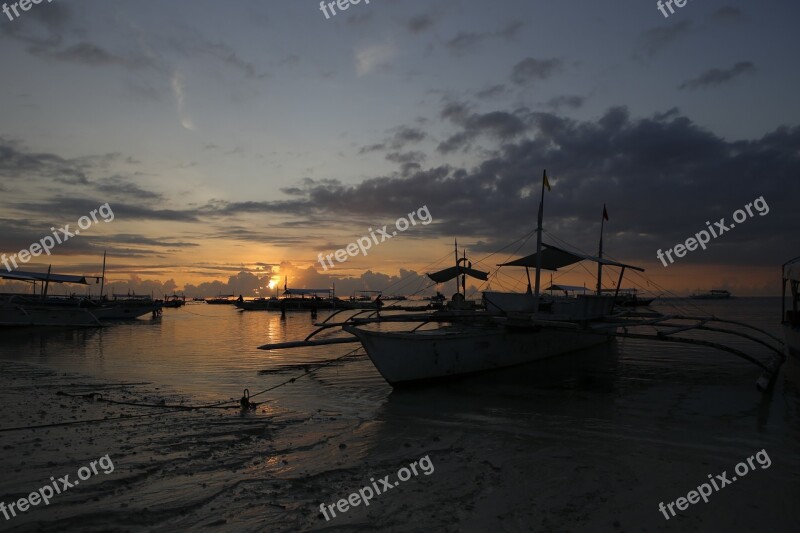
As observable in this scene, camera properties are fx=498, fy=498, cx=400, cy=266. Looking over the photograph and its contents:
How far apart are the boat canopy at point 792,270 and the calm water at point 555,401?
4.02 meters

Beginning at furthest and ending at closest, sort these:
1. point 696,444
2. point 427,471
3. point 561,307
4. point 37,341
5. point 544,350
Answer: point 37,341 < point 561,307 < point 544,350 < point 696,444 < point 427,471

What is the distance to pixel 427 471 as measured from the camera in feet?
23.5

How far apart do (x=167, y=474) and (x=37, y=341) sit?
88.1ft

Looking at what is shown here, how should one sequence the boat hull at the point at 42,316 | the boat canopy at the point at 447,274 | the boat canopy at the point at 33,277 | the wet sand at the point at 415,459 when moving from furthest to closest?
the boat canopy at the point at 33,277 < the boat hull at the point at 42,316 < the boat canopy at the point at 447,274 < the wet sand at the point at 415,459

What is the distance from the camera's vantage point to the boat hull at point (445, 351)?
512 inches

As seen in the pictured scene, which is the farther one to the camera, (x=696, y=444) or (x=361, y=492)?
(x=696, y=444)

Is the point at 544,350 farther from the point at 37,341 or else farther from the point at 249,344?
the point at 37,341

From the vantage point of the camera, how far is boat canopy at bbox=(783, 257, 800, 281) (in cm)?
2141

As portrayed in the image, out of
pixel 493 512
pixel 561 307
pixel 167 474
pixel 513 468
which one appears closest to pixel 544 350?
pixel 561 307

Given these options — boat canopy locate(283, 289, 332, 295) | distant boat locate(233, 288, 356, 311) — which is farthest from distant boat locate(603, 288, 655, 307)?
boat canopy locate(283, 289, 332, 295)

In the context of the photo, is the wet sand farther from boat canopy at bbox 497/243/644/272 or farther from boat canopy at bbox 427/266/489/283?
boat canopy at bbox 427/266/489/283

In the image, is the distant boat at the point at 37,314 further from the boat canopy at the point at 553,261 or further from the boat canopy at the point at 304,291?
the boat canopy at the point at 304,291

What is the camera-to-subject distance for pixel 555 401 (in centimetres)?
1239

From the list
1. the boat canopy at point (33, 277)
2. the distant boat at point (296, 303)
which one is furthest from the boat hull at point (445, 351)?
the distant boat at point (296, 303)
